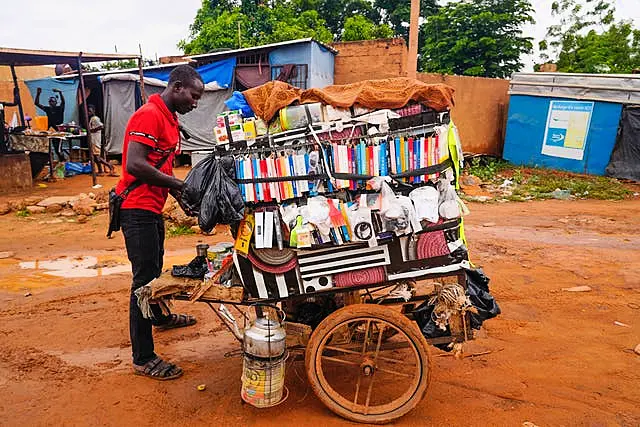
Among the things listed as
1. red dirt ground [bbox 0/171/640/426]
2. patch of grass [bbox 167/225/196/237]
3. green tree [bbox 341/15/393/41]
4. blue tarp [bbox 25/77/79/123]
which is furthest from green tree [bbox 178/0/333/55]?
red dirt ground [bbox 0/171/640/426]

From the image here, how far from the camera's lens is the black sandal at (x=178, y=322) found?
4043mm

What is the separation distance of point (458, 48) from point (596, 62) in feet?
15.8

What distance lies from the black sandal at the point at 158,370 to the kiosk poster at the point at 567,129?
38.5 ft

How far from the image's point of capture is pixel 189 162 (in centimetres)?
1441

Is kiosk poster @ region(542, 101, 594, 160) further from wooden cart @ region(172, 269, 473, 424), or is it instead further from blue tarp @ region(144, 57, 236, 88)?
wooden cart @ region(172, 269, 473, 424)

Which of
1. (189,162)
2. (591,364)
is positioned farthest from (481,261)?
(189,162)

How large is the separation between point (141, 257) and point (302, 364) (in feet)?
4.39

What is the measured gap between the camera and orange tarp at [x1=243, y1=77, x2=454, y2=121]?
258 centimetres

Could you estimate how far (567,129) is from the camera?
12125 millimetres

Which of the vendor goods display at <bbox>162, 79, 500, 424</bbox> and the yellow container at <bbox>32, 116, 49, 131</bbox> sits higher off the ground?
the vendor goods display at <bbox>162, 79, 500, 424</bbox>

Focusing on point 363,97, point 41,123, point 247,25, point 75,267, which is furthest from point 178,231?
point 247,25

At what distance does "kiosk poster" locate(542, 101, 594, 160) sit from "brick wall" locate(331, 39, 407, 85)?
4.06 metres

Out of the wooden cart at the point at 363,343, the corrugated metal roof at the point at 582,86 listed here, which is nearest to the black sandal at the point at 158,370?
the wooden cart at the point at 363,343

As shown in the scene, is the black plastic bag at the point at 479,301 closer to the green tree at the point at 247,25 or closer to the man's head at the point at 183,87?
the man's head at the point at 183,87
